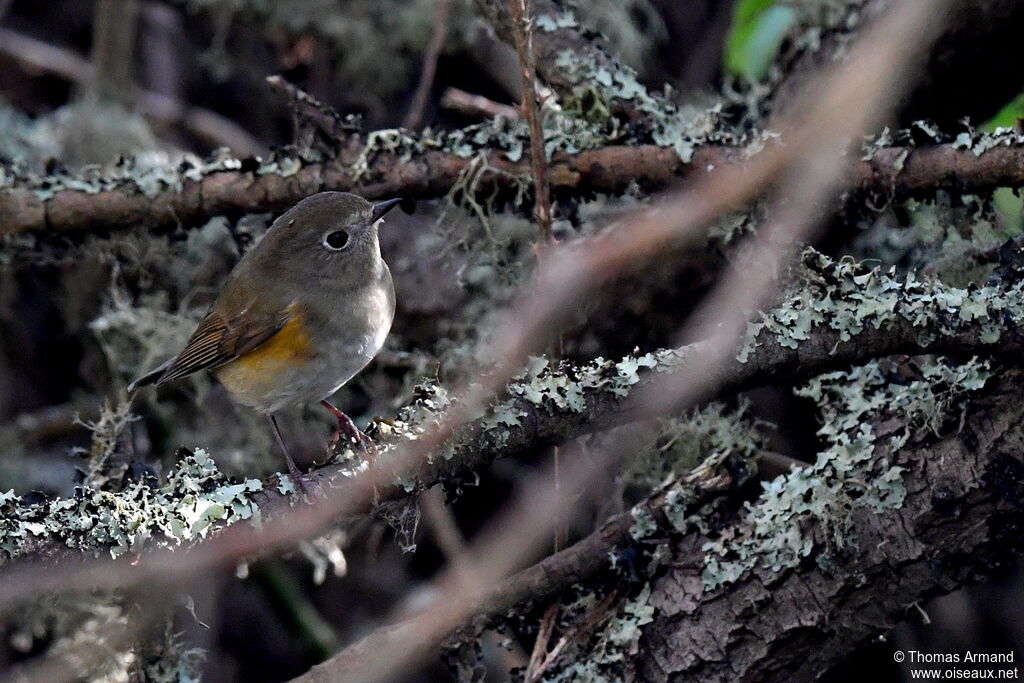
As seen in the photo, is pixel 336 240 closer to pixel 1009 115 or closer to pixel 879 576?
pixel 879 576

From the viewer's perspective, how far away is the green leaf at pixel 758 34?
11.8 feet

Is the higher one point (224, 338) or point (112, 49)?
point (112, 49)

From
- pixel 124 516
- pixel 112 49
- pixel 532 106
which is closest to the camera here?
pixel 124 516

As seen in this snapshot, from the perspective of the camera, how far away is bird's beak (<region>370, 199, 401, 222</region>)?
309cm

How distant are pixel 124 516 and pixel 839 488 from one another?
1494 mm

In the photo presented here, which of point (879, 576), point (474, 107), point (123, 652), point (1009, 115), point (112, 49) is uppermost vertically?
point (112, 49)

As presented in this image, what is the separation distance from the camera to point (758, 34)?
11.9 ft

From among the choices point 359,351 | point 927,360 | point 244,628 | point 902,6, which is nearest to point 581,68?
point 359,351

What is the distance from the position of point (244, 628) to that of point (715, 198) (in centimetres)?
355

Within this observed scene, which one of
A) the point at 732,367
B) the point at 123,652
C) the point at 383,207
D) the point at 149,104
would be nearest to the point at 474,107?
the point at 383,207

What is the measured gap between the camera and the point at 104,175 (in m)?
3.37

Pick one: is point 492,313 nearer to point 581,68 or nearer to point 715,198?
point 581,68

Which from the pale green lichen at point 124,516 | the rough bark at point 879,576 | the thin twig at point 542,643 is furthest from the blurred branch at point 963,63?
the pale green lichen at point 124,516

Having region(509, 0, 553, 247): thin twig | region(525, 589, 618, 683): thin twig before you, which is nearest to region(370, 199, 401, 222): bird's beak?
region(509, 0, 553, 247): thin twig
